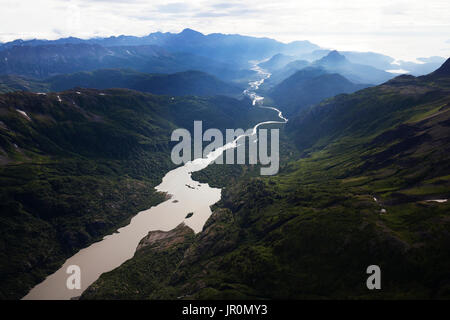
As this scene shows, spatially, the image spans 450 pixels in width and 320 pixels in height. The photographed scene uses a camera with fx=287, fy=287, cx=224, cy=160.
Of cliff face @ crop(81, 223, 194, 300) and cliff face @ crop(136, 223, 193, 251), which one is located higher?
cliff face @ crop(136, 223, 193, 251)

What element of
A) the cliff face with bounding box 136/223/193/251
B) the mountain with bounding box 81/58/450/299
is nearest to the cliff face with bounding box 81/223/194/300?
the cliff face with bounding box 136/223/193/251

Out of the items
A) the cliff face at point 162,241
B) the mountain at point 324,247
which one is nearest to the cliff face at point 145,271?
the cliff face at point 162,241

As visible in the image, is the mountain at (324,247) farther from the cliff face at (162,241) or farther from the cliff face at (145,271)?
the cliff face at (162,241)

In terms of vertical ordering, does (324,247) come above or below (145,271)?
above

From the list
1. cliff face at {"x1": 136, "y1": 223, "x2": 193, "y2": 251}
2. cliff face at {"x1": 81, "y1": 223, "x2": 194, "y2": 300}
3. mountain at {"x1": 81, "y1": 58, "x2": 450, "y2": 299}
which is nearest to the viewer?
mountain at {"x1": 81, "y1": 58, "x2": 450, "y2": 299}

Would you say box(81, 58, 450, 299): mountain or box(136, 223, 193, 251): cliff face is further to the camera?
box(136, 223, 193, 251): cliff face

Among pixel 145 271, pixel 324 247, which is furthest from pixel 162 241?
pixel 324 247

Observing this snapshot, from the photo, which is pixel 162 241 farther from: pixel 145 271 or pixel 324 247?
pixel 324 247

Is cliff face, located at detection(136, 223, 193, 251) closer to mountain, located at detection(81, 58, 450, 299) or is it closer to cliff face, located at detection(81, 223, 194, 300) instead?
cliff face, located at detection(81, 223, 194, 300)

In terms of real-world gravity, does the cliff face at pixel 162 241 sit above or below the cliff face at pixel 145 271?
above

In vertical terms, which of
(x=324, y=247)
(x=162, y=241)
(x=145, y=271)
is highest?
(x=324, y=247)

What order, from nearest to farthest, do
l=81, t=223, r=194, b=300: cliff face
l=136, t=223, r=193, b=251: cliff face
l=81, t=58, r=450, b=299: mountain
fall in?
l=81, t=58, r=450, b=299: mountain < l=81, t=223, r=194, b=300: cliff face < l=136, t=223, r=193, b=251: cliff face

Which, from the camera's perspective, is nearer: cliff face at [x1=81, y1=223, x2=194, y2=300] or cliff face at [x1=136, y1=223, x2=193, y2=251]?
cliff face at [x1=81, y1=223, x2=194, y2=300]
